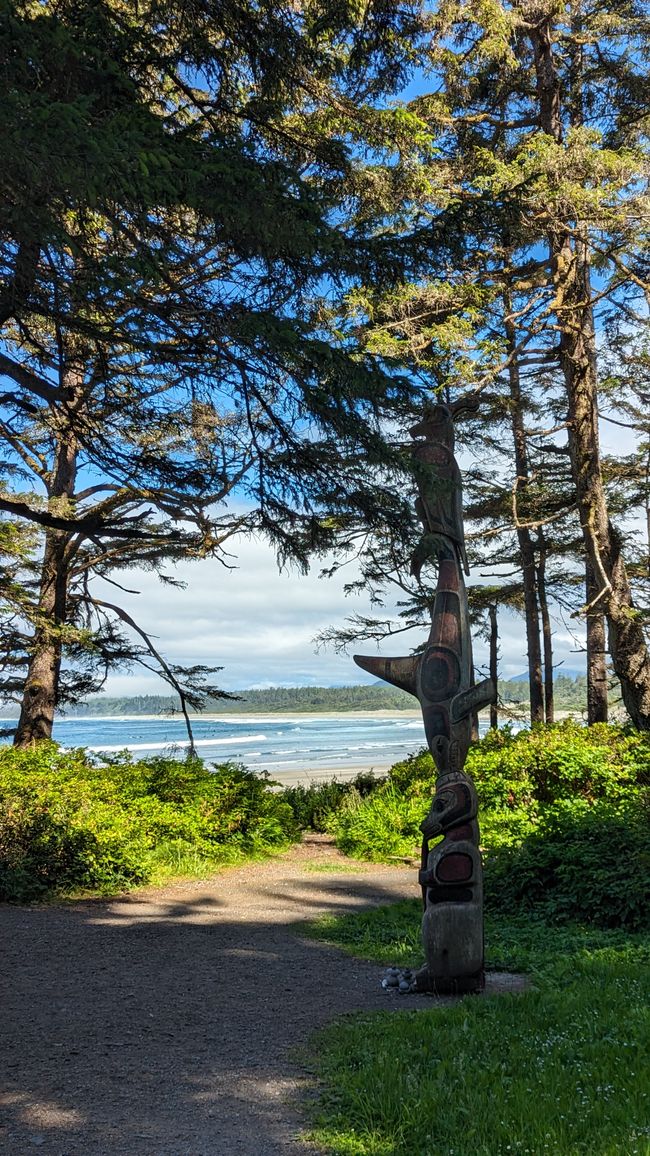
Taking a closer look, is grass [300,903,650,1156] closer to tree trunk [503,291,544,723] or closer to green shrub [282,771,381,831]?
green shrub [282,771,381,831]

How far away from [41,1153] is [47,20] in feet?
18.3

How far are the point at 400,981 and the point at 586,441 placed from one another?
373 inches

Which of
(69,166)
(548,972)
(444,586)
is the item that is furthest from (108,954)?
(69,166)

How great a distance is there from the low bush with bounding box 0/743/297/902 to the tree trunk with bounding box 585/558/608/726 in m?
5.98

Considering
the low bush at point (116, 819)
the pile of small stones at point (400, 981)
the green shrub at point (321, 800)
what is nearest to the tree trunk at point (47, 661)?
the low bush at point (116, 819)

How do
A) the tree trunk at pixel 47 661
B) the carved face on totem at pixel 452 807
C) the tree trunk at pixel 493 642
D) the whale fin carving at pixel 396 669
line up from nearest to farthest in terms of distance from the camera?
the carved face on totem at pixel 452 807 → the whale fin carving at pixel 396 669 → the tree trunk at pixel 47 661 → the tree trunk at pixel 493 642

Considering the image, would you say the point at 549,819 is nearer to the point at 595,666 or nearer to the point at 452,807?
the point at 452,807

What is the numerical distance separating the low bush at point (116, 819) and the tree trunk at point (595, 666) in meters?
5.98

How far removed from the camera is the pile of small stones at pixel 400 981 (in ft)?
19.1

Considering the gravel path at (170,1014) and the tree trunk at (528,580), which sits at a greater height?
the tree trunk at (528,580)

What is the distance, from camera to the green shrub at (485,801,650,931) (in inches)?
→ 293

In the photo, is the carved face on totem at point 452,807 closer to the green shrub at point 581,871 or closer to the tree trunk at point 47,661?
the green shrub at point 581,871

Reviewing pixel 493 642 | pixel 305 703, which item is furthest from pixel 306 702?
pixel 493 642

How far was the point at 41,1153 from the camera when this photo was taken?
11.3 ft
